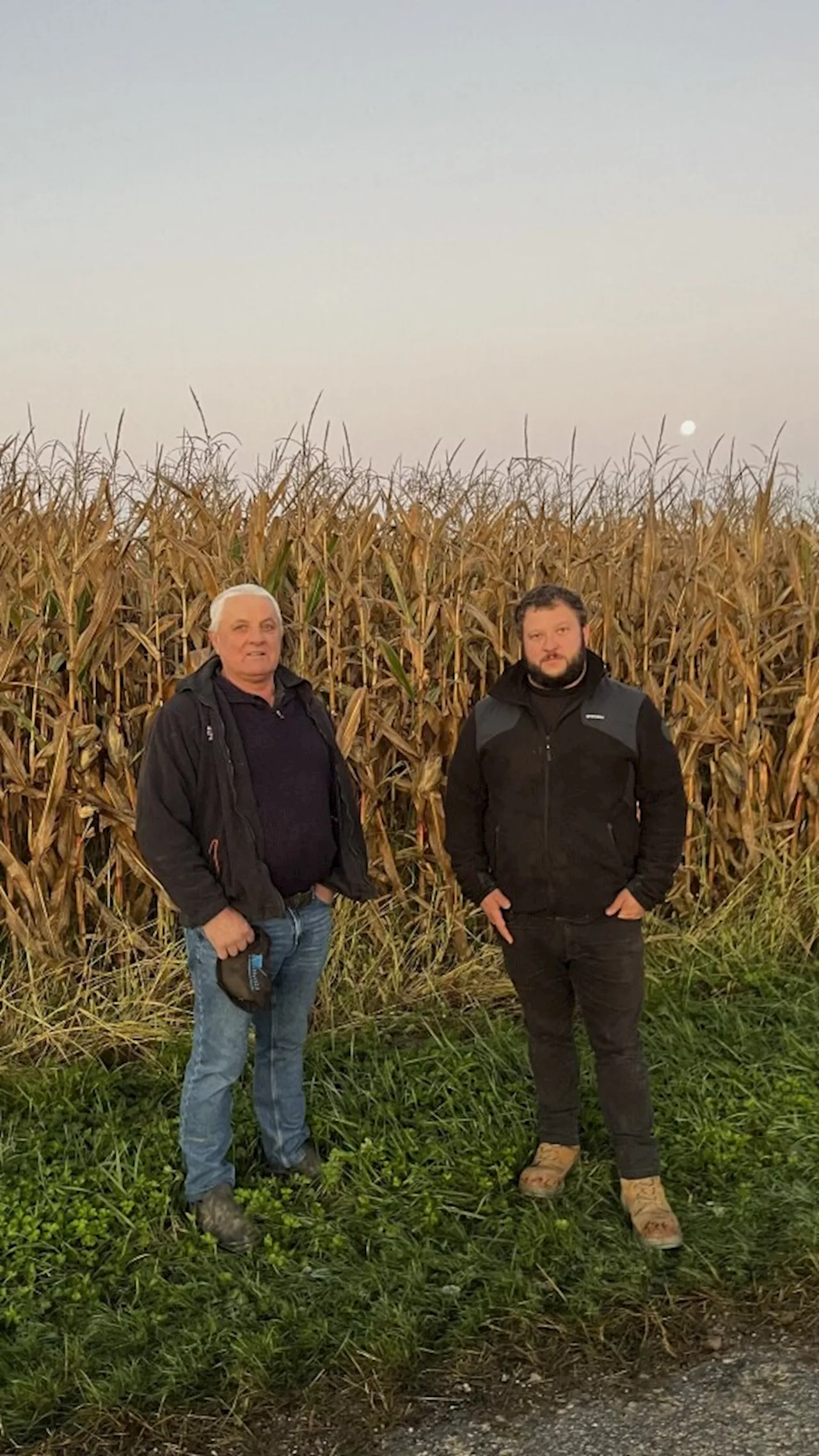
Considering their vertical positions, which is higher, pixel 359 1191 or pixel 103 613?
pixel 103 613

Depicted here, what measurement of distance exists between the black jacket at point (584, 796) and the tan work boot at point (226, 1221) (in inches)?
53.7

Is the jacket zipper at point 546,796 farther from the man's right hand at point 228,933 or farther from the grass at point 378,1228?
the grass at point 378,1228

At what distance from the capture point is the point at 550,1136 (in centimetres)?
415

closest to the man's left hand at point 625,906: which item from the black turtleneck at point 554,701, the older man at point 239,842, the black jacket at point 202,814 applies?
the black turtleneck at point 554,701

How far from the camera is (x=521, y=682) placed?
387 centimetres

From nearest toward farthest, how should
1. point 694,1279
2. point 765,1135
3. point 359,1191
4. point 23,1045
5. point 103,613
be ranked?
point 694,1279 → point 359,1191 → point 765,1135 → point 23,1045 → point 103,613

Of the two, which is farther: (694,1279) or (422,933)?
(422,933)

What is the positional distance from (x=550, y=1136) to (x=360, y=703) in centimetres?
221

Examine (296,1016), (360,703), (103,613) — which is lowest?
(296,1016)

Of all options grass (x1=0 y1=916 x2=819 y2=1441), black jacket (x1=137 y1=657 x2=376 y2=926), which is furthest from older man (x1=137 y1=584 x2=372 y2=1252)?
grass (x1=0 y1=916 x2=819 y2=1441)

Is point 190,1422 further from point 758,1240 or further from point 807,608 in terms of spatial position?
point 807,608

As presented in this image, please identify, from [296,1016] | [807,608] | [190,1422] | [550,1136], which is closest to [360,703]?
[296,1016]

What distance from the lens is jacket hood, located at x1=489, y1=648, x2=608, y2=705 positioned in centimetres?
380

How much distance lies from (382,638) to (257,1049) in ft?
7.93
